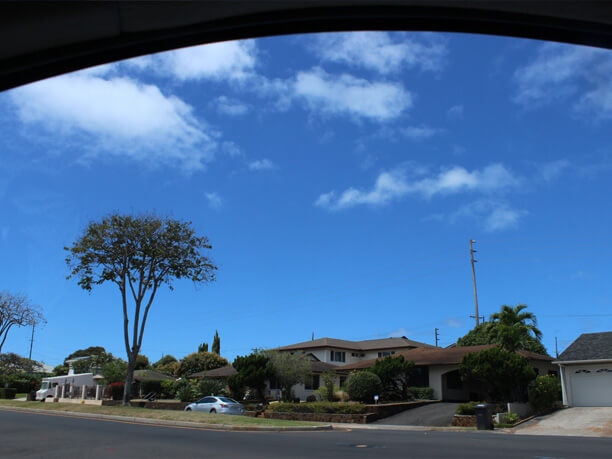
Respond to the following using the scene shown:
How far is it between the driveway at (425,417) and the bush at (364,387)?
2.22 metres

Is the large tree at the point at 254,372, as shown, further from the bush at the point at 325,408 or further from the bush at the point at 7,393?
the bush at the point at 7,393

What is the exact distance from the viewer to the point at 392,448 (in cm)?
1341

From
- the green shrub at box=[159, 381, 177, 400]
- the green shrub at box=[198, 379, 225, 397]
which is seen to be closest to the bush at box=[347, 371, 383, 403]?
the green shrub at box=[198, 379, 225, 397]

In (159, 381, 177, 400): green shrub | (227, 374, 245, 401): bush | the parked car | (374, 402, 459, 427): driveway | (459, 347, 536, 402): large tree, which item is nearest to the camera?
(374, 402, 459, 427): driveway

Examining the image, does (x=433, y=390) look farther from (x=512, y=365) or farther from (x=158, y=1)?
(x=158, y=1)

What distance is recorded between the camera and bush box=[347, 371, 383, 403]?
99.2 feet

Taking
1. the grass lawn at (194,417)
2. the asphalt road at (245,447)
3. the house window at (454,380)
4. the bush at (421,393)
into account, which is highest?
the house window at (454,380)

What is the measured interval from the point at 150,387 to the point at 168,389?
3619 millimetres

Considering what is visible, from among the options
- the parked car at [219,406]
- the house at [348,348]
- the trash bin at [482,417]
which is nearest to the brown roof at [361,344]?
the house at [348,348]

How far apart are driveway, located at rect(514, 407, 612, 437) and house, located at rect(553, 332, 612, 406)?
4.57 feet

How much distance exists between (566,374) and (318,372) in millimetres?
20200

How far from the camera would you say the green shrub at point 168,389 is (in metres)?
44.1

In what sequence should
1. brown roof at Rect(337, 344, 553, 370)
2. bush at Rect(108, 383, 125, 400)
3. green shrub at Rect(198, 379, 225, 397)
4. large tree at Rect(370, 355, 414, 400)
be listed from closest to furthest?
large tree at Rect(370, 355, 414, 400) → brown roof at Rect(337, 344, 553, 370) → green shrub at Rect(198, 379, 225, 397) → bush at Rect(108, 383, 125, 400)

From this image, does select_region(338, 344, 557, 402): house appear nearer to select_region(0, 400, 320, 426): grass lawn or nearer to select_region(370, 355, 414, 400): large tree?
select_region(370, 355, 414, 400): large tree
